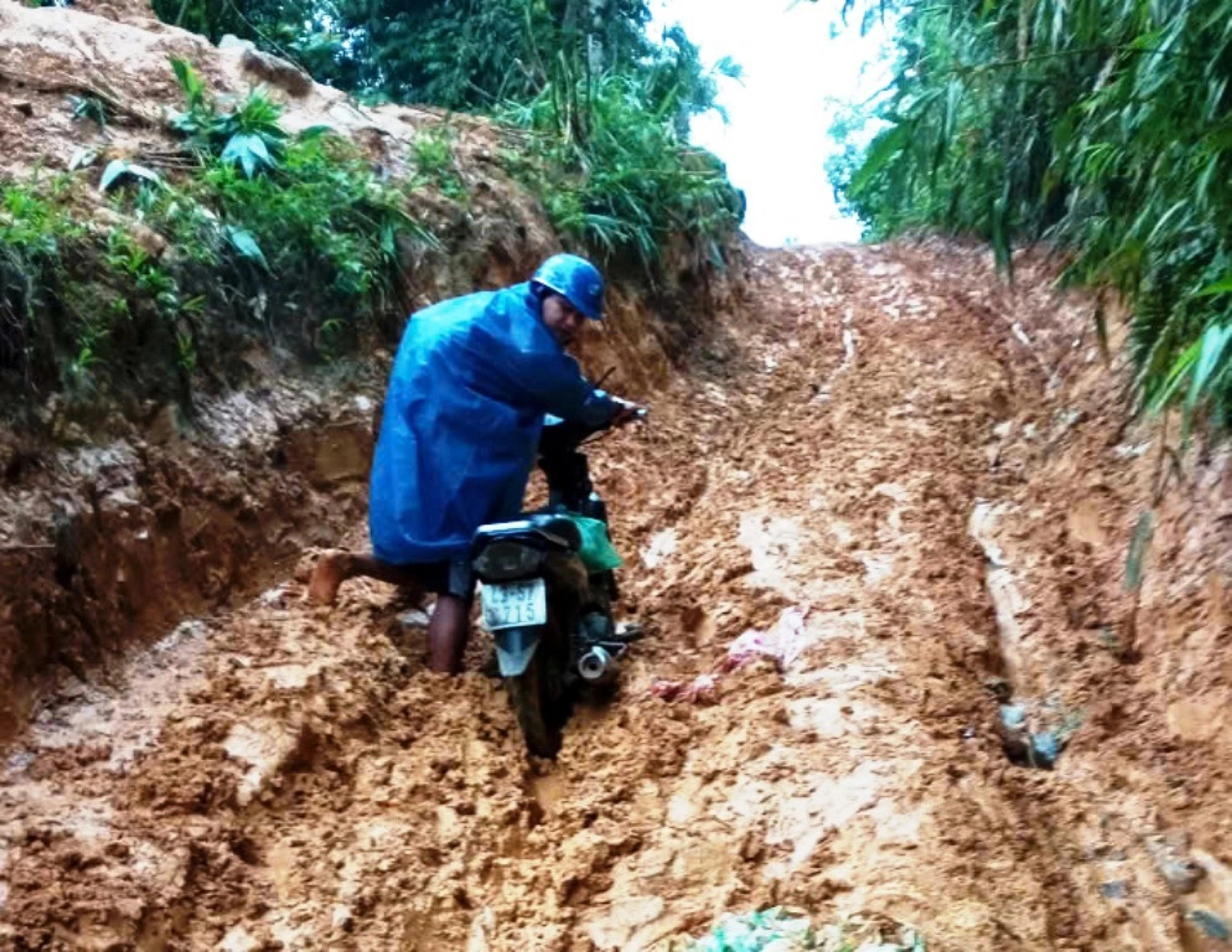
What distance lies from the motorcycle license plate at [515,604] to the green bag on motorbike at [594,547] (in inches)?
15.8

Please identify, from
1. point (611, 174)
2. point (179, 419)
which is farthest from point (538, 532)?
point (611, 174)

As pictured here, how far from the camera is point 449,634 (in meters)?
3.94

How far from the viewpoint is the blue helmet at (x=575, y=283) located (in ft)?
12.9

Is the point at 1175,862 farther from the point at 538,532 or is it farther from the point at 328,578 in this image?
the point at 328,578

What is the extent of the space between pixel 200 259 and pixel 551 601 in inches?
73.3

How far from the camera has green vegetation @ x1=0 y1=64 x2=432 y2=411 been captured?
389cm

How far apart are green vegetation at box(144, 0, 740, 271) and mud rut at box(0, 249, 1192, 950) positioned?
2.63 meters

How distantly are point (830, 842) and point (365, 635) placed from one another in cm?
167

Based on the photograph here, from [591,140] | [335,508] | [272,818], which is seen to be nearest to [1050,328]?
[591,140]

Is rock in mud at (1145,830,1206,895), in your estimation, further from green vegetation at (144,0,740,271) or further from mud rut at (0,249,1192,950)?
green vegetation at (144,0,740,271)

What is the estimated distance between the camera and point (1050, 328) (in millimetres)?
7582

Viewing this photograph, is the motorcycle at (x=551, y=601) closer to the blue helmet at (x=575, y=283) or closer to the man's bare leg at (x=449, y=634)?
the man's bare leg at (x=449, y=634)

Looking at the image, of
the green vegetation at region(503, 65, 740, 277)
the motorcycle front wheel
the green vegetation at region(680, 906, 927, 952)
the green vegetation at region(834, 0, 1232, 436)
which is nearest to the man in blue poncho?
the motorcycle front wheel

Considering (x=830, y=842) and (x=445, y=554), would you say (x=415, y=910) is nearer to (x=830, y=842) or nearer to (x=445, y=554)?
(x=830, y=842)
